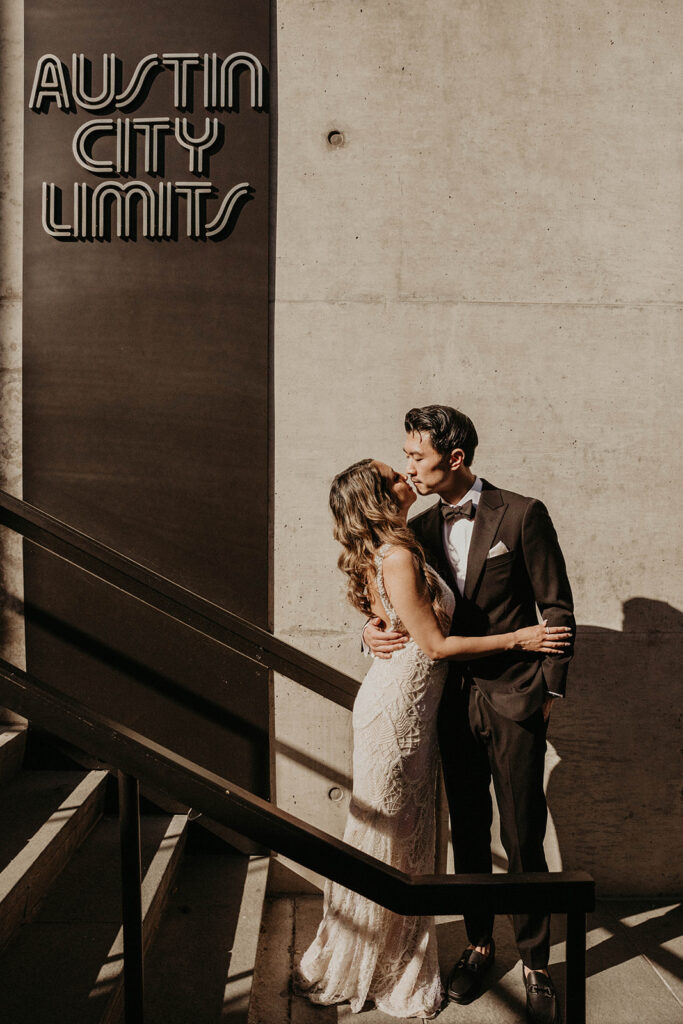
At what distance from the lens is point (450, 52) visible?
333cm

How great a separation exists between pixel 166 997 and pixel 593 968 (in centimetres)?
163

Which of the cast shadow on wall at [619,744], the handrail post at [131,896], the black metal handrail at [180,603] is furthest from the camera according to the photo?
the cast shadow on wall at [619,744]

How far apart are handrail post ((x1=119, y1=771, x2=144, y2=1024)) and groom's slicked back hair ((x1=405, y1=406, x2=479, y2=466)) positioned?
61.9 inches

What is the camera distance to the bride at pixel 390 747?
2.52 m

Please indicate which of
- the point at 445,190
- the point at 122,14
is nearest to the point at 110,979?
the point at 445,190

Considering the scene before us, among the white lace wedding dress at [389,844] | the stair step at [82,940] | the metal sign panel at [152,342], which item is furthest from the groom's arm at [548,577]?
the stair step at [82,940]

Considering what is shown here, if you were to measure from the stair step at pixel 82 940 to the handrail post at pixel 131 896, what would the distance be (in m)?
0.41

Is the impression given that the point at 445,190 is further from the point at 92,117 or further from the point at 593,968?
the point at 593,968

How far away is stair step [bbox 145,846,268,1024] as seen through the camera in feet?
7.91

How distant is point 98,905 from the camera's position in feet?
8.51

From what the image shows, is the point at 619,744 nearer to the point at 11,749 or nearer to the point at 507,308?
the point at 507,308

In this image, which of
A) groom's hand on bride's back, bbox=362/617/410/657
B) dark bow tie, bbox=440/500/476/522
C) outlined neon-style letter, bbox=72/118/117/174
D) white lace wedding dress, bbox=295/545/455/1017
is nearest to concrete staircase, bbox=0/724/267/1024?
white lace wedding dress, bbox=295/545/455/1017

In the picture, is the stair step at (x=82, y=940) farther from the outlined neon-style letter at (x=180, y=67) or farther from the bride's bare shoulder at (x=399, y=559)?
the outlined neon-style letter at (x=180, y=67)

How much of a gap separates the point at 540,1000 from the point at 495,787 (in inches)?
27.8
